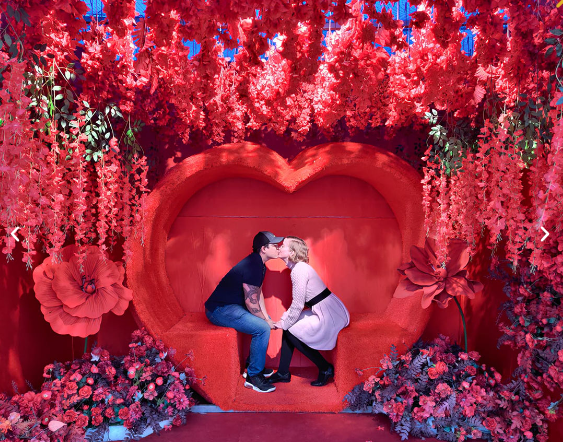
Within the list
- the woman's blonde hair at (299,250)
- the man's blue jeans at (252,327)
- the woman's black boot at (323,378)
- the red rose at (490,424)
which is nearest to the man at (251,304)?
the man's blue jeans at (252,327)

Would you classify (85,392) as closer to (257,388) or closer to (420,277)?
(257,388)

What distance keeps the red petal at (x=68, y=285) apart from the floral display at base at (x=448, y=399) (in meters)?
2.21

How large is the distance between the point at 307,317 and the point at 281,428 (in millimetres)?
889

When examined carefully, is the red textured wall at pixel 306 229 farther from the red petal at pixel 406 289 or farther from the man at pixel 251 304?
the red petal at pixel 406 289

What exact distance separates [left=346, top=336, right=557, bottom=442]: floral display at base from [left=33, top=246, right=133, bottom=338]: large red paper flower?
2.02 metres

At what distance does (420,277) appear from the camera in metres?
3.39

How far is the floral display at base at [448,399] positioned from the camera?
117 inches

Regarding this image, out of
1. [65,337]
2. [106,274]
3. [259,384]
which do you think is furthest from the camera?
[65,337]

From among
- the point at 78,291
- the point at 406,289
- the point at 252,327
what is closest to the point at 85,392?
the point at 78,291

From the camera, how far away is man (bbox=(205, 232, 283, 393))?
11.9ft

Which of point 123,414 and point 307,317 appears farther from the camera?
point 307,317

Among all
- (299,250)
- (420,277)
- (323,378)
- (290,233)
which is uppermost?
(290,233)

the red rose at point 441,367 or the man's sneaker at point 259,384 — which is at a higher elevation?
the red rose at point 441,367

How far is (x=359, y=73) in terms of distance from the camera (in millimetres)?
2592
